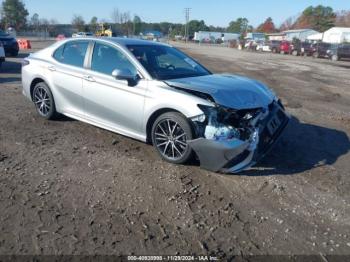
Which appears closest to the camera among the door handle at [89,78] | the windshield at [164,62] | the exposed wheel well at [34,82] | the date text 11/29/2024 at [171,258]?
the date text 11/29/2024 at [171,258]

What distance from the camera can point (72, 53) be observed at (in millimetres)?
6379

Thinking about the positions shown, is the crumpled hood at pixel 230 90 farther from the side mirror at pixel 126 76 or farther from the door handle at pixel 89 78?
the door handle at pixel 89 78

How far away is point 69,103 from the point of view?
6332 millimetres

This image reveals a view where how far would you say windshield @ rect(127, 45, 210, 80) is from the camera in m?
5.52

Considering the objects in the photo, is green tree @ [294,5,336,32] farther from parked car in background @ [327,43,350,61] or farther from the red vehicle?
parked car in background @ [327,43,350,61]

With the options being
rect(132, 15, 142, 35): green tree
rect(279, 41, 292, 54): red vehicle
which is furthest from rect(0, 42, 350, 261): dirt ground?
rect(132, 15, 142, 35): green tree

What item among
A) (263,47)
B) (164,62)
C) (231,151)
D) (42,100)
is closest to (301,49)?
(263,47)

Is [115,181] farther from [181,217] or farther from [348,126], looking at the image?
[348,126]

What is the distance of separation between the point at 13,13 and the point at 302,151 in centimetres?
10867

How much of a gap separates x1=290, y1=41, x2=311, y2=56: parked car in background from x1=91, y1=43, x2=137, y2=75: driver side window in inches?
1672

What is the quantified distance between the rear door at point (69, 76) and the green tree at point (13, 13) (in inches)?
4040

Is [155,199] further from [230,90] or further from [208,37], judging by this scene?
[208,37]

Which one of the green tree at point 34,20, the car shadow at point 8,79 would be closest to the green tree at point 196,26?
the green tree at point 34,20

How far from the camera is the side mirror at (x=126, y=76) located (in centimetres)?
Result: 522
